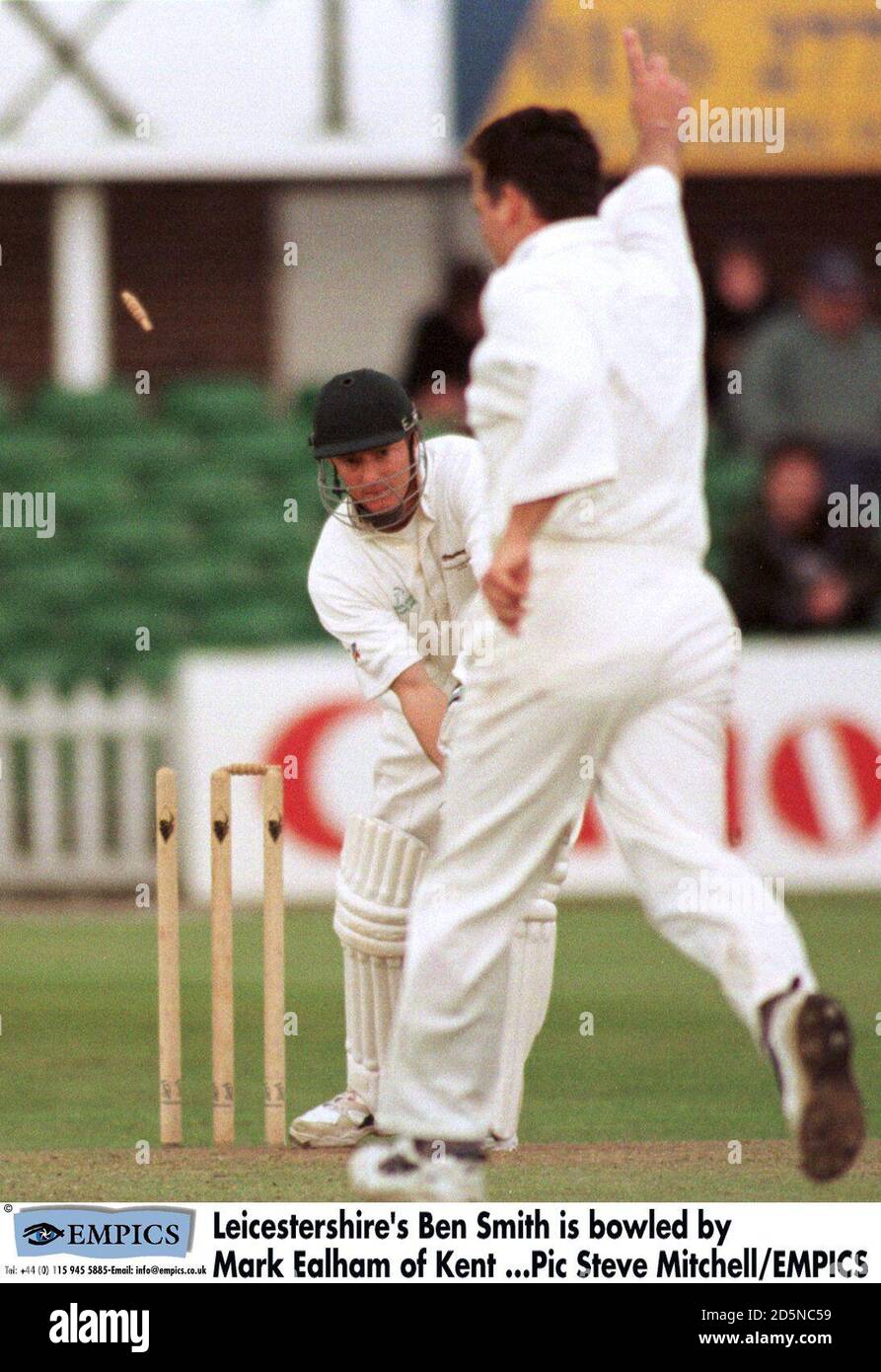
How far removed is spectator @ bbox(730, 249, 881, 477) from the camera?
1039 centimetres

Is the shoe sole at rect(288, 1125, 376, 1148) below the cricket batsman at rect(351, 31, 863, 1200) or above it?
below

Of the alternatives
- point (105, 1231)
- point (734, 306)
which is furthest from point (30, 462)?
point (105, 1231)

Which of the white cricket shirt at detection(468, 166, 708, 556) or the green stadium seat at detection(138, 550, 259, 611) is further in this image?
the green stadium seat at detection(138, 550, 259, 611)

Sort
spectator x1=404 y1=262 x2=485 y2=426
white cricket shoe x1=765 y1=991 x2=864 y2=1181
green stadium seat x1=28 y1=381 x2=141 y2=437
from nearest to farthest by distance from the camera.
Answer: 1. white cricket shoe x1=765 y1=991 x2=864 y2=1181
2. spectator x1=404 y1=262 x2=485 y2=426
3. green stadium seat x1=28 y1=381 x2=141 y2=437

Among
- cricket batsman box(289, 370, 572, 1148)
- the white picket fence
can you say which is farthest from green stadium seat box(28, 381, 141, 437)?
cricket batsman box(289, 370, 572, 1148)

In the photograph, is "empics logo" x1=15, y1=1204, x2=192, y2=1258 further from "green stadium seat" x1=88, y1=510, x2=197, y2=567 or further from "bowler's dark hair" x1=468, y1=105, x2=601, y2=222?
"green stadium seat" x1=88, y1=510, x2=197, y2=567

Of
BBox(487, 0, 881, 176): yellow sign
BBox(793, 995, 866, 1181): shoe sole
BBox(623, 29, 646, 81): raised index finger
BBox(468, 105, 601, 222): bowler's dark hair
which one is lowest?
BBox(793, 995, 866, 1181): shoe sole

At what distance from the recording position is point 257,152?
39.0ft

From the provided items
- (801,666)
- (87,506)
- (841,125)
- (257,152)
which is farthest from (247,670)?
(841,125)

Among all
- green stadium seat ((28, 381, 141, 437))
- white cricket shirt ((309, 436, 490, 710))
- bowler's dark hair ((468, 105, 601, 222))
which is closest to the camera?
bowler's dark hair ((468, 105, 601, 222))

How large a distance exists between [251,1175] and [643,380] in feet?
5.37

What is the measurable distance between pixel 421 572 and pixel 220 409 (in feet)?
19.3

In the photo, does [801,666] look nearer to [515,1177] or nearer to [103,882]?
[103,882]

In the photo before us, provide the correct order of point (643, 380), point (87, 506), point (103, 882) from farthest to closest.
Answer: point (87, 506) → point (103, 882) → point (643, 380)
